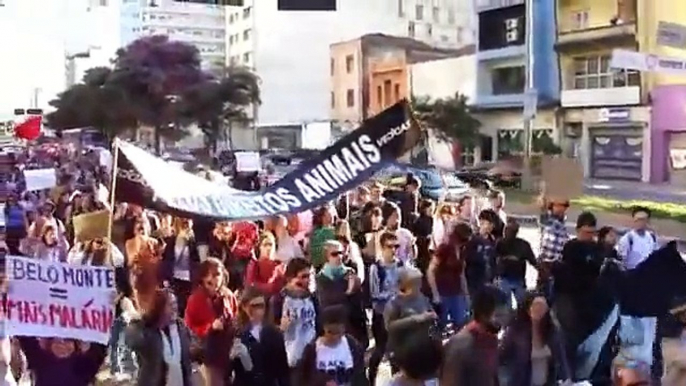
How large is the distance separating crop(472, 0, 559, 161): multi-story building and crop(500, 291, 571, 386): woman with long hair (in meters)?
0.54

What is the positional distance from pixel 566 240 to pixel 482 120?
1.92 feet

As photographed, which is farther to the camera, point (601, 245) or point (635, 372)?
point (601, 245)

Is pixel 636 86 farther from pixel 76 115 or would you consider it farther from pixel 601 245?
pixel 76 115

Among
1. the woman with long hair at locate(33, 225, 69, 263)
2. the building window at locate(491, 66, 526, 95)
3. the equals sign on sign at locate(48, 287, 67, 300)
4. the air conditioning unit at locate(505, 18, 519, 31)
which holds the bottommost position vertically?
the equals sign on sign at locate(48, 287, 67, 300)

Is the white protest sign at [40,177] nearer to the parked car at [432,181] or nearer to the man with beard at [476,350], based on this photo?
the parked car at [432,181]

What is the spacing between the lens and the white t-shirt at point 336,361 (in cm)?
348

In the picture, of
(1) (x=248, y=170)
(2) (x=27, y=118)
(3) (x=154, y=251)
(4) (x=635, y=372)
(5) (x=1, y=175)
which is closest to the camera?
(4) (x=635, y=372)

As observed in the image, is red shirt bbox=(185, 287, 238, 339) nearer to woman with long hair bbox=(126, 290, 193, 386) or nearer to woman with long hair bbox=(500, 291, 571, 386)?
woman with long hair bbox=(126, 290, 193, 386)

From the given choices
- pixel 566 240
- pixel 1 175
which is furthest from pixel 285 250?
pixel 1 175

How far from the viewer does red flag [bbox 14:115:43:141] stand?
398 cm

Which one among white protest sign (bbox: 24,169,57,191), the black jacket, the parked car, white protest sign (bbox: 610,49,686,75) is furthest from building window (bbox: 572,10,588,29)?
white protest sign (bbox: 24,169,57,191)

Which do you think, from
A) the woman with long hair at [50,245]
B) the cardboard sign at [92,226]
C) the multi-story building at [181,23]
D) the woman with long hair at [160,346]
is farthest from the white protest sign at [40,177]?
the woman with long hair at [160,346]

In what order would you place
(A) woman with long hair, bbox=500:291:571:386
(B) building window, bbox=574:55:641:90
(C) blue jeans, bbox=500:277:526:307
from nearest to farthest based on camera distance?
(A) woman with long hair, bbox=500:291:571:386 → (B) building window, bbox=574:55:641:90 → (C) blue jeans, bbox=500:277:526:307

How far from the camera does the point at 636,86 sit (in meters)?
4.00
